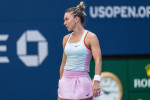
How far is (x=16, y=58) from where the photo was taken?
4762 mm

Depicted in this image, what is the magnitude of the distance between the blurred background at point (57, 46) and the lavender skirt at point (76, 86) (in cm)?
136

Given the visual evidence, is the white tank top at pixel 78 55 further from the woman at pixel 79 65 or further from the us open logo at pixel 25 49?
the us open logo at pixel 25 49

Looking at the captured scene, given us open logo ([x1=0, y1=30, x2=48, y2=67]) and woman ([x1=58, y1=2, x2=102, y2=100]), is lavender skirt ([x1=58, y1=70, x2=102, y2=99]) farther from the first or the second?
us open logo ([x1=0, y1=30, x2=48, y2=67])

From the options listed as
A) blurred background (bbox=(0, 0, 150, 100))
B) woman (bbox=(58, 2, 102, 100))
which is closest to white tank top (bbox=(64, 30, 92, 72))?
woman (bbox=(58, 2, 102, 100))

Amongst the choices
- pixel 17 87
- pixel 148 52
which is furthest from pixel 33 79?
pixel 148 52

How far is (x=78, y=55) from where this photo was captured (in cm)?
342

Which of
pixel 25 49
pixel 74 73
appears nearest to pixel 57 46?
pixel 25 49

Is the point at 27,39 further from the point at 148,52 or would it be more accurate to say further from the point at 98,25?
the point at 148,52

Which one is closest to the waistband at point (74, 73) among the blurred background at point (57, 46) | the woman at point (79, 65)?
the woman at point (79, 65)

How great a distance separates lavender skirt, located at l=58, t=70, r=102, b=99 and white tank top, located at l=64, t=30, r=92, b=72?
0.05m

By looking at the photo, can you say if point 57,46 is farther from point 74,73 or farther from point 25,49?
point 74,73

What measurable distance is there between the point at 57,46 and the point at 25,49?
0.36m

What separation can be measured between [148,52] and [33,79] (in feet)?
4.55

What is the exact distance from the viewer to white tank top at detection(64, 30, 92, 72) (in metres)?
3.41
